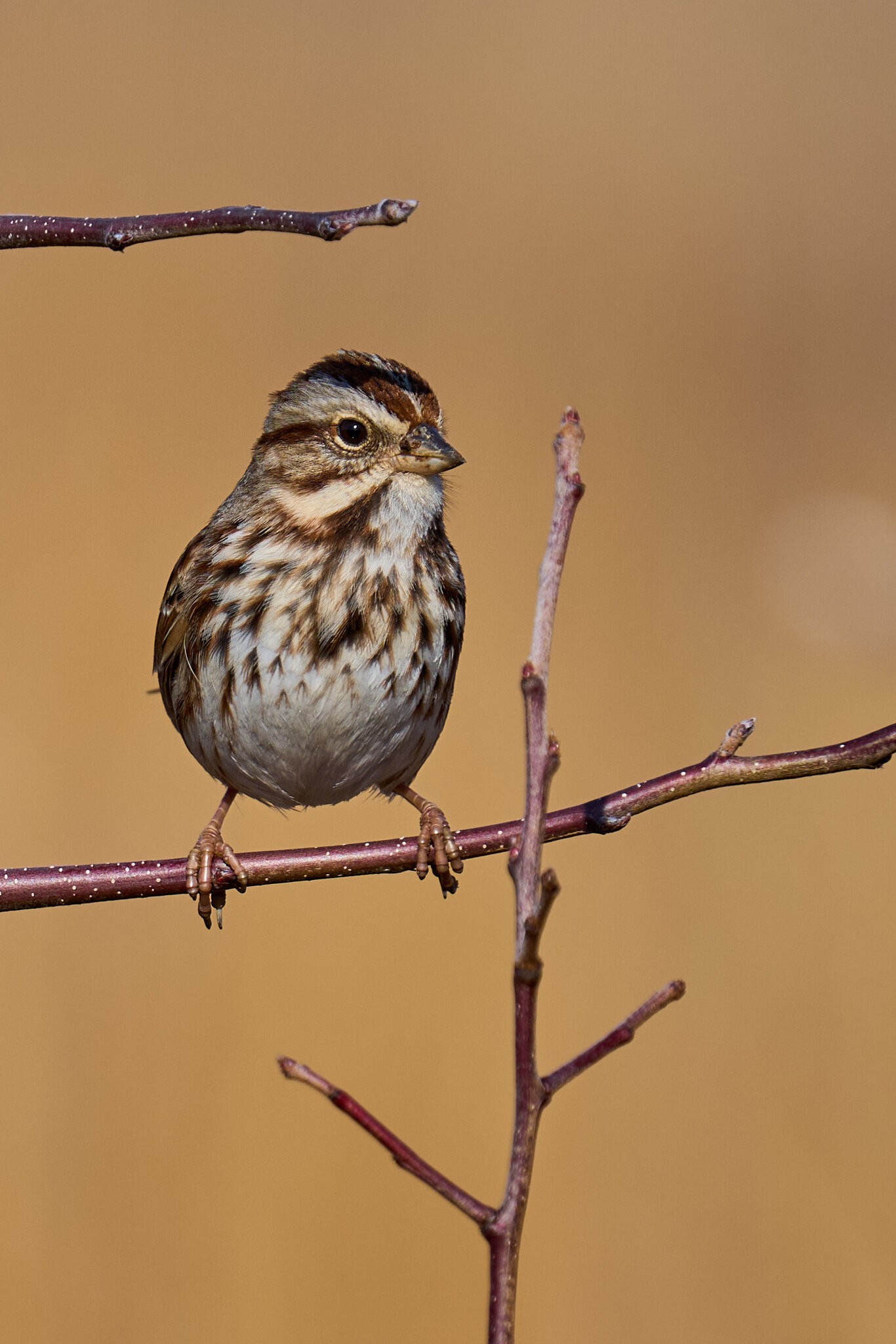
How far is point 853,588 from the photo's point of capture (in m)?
4.87

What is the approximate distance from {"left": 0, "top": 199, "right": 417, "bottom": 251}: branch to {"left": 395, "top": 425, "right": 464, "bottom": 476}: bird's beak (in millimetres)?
1109

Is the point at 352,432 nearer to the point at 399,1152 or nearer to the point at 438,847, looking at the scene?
the point at 438,847

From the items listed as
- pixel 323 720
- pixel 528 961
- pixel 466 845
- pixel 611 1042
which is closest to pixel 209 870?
pixel 323 720

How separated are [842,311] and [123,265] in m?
2.54

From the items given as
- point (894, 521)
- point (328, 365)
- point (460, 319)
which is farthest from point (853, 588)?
point (328, 365)

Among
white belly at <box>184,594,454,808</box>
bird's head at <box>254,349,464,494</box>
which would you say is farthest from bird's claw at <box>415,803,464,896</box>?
bird's head at <box>254,349,464,494</box>

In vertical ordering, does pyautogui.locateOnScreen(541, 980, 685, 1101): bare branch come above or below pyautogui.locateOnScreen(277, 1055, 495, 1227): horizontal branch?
above

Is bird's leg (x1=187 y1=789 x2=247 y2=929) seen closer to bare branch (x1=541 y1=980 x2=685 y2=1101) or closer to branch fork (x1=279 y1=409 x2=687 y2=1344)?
bare branch (x1=541 y1=980 x2=685 y2=1101)

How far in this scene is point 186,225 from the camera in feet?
4.64

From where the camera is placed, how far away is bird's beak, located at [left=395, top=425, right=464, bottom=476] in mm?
2559

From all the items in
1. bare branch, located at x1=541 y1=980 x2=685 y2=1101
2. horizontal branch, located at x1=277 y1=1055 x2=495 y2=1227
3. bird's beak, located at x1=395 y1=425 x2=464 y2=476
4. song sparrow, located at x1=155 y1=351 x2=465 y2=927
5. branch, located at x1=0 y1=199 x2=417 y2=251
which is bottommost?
horizontal branch, located at x1=277 y1=1055 x2=495 y2=1227

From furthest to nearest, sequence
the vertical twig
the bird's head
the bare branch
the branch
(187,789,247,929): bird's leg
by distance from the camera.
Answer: the bird's head < (187,789,247,929): bird's leg < the branch < the bare branch < the vertical twig

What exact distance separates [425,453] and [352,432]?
0.55ft

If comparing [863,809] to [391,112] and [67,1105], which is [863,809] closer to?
[67,1105]
